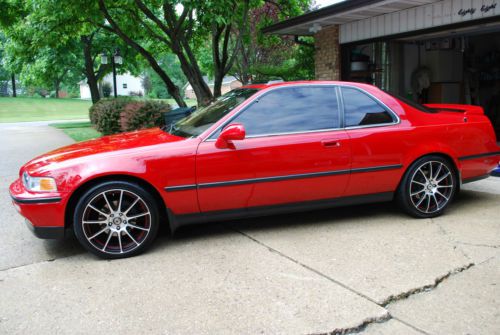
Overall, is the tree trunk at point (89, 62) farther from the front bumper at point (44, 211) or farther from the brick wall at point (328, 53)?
the front bumper at point (44, 211)

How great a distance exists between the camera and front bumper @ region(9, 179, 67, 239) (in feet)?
12.5

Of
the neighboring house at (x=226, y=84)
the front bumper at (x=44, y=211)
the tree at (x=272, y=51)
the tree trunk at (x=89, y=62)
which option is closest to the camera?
the front bumper at (x=44, y=211)

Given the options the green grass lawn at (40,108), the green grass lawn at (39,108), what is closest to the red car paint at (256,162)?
the green grass lawn at (40,108)

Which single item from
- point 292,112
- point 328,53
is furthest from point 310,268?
point 328,53

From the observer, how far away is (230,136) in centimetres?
401

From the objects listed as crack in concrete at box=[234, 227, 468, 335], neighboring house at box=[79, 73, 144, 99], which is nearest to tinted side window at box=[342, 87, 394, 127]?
crack in concrete at box=[234, 227, 468, 335]

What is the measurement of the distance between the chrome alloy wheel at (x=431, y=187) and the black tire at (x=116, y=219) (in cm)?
276

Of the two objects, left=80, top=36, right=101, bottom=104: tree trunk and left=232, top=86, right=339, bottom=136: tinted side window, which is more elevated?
left=80, top=36, right=101, bottom=104: tree trunk

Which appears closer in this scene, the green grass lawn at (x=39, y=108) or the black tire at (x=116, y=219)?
the black tire at (x=116, y=219)

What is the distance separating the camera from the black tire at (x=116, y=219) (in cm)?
388

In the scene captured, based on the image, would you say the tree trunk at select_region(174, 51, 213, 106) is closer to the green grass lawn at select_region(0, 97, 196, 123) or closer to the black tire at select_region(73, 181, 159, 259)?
the black tire at select_region(73, 181, 159, 259)

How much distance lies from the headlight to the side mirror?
1455 mm

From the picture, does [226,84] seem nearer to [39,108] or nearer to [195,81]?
[39,108]

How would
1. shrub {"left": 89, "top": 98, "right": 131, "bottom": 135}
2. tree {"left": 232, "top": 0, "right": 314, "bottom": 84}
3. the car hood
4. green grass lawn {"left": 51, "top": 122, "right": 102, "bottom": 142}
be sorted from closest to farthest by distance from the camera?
the car hood → tree {"left": 232, "top": 0, "right": 314, "bottom": 84} → shrub {"left": 89, "top": 98, "right": 131, "bottom": 135} → green grass lawn {"left": 51, "top": 122, "right": 102, "bottom": 142}
